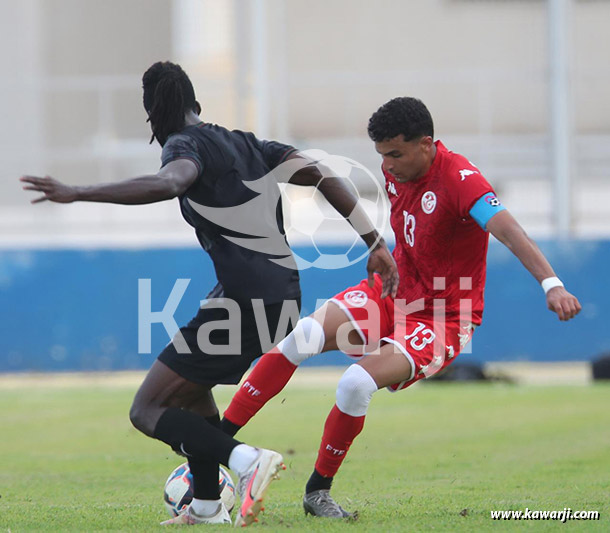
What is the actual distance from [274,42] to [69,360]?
1003 centimetres

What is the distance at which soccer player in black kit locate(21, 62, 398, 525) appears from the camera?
5090 millimetres

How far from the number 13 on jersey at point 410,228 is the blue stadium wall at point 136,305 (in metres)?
10.6

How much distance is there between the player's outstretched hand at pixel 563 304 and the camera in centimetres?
479

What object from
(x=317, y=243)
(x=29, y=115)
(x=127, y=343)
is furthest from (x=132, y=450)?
(x=29, y=115)

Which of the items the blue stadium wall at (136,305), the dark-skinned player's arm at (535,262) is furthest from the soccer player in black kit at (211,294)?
the blue stadium wall at (136,305)

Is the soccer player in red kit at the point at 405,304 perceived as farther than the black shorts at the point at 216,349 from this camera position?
Yes

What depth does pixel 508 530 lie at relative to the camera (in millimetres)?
5004

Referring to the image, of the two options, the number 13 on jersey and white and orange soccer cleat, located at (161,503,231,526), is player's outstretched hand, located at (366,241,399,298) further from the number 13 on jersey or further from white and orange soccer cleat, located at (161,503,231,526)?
white and orange soccer cleat, located at (161,503,231,526)

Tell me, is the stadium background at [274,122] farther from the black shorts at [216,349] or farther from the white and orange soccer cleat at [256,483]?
the white and orange soccer cleat at [256,483]

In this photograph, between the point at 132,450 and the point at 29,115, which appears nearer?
the point at 132,450

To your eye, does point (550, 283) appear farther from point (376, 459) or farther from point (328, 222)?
point (328, 222)

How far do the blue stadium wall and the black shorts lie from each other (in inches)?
443

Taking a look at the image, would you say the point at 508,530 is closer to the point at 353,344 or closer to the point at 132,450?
the point at 353,344

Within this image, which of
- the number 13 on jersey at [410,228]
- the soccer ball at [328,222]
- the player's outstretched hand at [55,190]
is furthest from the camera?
the soccer ball at [328,222]
